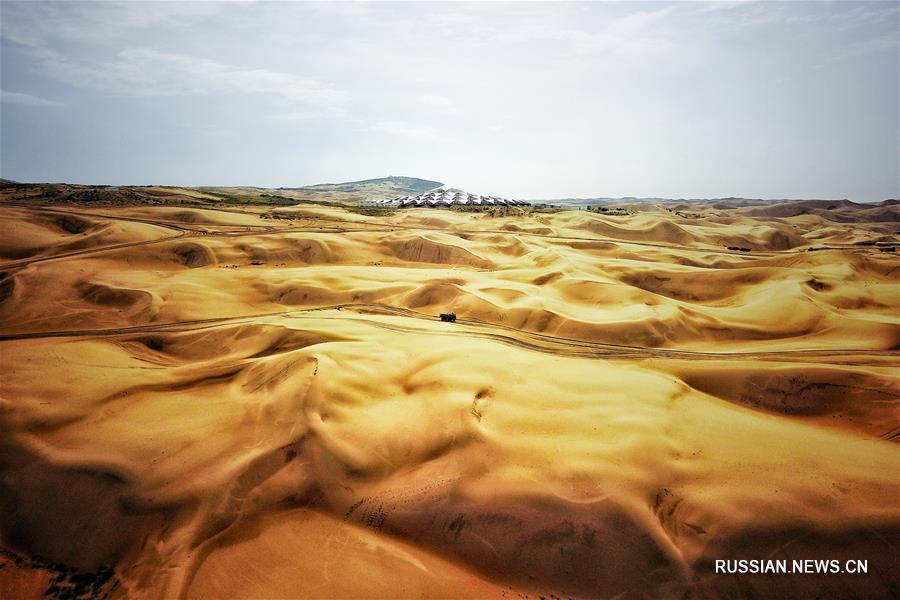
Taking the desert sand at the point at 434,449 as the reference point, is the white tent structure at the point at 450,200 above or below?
above

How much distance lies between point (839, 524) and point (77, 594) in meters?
16.6

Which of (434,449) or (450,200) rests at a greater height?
(450,200)

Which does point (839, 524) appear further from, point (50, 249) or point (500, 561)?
point (50, 249)

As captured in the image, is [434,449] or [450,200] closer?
[434,449]

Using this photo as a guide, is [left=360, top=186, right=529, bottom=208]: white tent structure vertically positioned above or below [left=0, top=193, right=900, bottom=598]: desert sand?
above

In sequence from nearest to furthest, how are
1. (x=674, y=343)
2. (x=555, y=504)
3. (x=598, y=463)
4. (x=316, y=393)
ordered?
(x=555, y=504) → (x=598, y=463) → (x=316, y=393) → (x=674, y=343)

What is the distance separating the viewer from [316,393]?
41.3 ft

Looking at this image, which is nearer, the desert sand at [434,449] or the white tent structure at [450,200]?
the desert sand at [434,449]

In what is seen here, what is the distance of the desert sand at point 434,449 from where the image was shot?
853 cm

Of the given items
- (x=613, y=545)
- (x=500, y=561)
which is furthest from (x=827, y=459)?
(x=500, y=561)

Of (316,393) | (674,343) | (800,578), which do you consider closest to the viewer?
(800,578)

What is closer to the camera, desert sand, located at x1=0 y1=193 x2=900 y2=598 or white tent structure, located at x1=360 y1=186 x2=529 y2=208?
desert sand, located at x1=0 y1=193 x2=900 y2=598

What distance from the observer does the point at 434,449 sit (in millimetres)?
11312

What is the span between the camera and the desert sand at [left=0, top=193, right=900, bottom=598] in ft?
28.0
